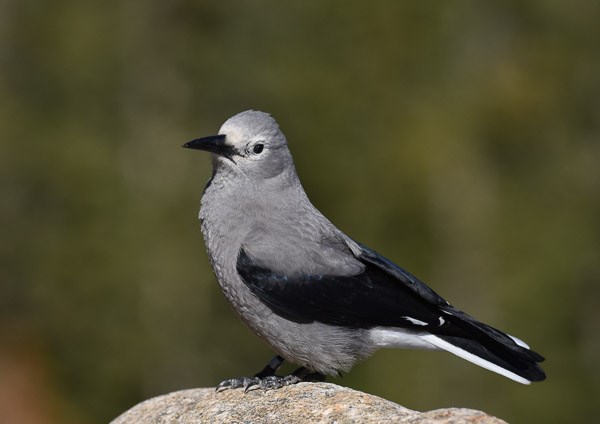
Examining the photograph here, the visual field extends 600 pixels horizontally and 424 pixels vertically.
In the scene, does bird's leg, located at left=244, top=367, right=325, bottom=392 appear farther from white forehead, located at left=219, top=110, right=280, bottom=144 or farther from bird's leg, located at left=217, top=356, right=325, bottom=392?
white forehead, located at left=219, top=110, right=280, bottom=144

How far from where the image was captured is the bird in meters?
6.62

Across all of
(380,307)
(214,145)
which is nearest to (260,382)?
(380,307)

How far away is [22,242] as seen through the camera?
805 inches

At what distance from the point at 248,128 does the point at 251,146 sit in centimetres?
12

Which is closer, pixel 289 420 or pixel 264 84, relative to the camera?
pixel 289 420

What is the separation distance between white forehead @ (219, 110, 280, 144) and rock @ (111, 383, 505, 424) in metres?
1.63

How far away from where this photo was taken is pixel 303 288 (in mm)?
6684

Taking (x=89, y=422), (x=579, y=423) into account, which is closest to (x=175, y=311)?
(x=89, y=422)

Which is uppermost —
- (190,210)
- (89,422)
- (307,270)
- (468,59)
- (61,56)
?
(468,59)

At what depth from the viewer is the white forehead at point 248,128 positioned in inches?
274

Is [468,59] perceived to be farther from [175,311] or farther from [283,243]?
[283,243]

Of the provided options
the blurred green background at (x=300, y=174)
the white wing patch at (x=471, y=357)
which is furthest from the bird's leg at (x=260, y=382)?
the blurred green background at (x=300, y=174)

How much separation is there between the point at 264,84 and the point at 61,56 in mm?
4261

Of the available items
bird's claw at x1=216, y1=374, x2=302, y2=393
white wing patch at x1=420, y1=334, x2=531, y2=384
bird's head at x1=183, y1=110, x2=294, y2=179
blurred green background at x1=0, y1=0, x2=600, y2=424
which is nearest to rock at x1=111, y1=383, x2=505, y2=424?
bird's claw at x1=216, y1=374, x2=302, y2=393
